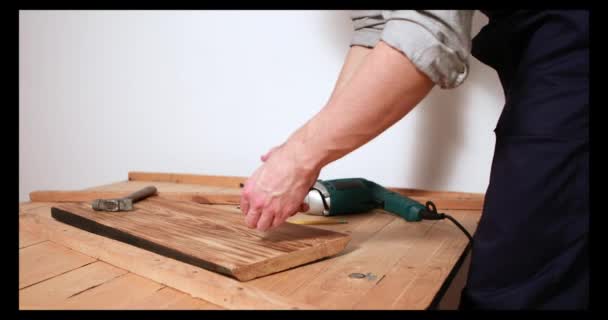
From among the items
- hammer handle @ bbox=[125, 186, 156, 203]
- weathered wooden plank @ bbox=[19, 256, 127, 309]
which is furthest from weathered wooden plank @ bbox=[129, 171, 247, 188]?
weathered wooden plank @ bbox=[19, 256, 127, 309]

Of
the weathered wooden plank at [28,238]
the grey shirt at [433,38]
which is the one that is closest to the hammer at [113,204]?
the weathered wooden plank at [28,238]

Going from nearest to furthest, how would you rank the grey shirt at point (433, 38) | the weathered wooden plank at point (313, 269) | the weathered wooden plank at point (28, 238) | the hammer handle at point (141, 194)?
the grey shirt at point (433, 38) → the weathered wooden plank at point (313, 269) → the weathered wooden plank at point (28, 238) → the hammer handle at point (141, 194)

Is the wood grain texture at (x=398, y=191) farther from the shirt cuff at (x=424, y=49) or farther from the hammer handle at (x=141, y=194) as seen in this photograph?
the shirt cuff at (x=424, y=49)

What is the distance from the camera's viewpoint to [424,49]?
0.58 m

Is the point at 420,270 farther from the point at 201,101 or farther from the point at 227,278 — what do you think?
the point at 201,101

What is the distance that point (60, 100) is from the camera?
173cm

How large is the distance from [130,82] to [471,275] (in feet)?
4.20

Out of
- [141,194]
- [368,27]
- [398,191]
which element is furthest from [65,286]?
[398,191]

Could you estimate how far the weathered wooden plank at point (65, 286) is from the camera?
2.15 ft

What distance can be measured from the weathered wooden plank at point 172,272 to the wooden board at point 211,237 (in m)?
0.02

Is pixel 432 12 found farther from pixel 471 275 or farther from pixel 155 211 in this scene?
pixel 155 211

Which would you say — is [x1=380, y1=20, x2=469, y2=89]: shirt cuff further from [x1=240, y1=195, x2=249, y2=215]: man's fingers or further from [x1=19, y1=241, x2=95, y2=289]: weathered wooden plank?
[x1=19, y1=241, x2=95, y2=289]: weathered wooden plank

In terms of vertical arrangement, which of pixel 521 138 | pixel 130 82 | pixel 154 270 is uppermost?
pixel 130 82

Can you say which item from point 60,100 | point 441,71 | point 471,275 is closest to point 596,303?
point 471,275
